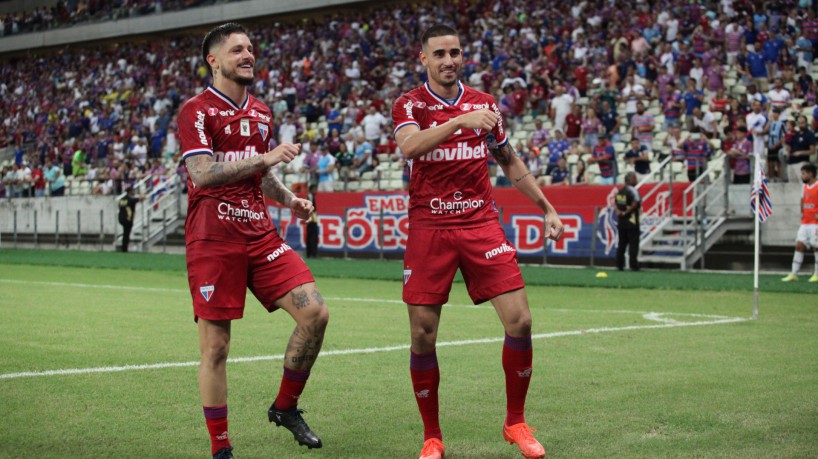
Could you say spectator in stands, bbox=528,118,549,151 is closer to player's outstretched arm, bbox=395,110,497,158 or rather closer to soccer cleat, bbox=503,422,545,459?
player's outstretched arm, bbox=395,110,497,158

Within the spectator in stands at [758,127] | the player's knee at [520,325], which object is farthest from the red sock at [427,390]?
the spectator in stands at [758,127]

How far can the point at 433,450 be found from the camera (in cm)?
579

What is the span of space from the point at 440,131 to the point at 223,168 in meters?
1.23

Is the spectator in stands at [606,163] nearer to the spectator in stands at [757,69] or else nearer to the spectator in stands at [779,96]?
the spectator in stands at [779,96]

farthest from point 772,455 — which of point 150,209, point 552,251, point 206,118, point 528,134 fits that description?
point 150,209

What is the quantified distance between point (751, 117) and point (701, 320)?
38.7 ft

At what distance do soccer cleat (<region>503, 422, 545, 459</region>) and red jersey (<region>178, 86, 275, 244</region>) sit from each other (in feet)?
6.08

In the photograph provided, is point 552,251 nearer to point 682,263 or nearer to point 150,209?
point 682,263

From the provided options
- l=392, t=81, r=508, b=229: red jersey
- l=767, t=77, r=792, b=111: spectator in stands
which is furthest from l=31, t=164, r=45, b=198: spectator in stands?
l=392, t=81, r=508, b=229: red jersey

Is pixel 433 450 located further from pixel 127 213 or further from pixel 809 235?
pixel 127 213

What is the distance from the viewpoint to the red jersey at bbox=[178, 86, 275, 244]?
588 cm

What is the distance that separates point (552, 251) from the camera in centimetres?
2559

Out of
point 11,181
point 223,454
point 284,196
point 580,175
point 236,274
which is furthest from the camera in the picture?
point 11,181

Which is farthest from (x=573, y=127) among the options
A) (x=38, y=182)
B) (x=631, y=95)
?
(x=38, y=182)
